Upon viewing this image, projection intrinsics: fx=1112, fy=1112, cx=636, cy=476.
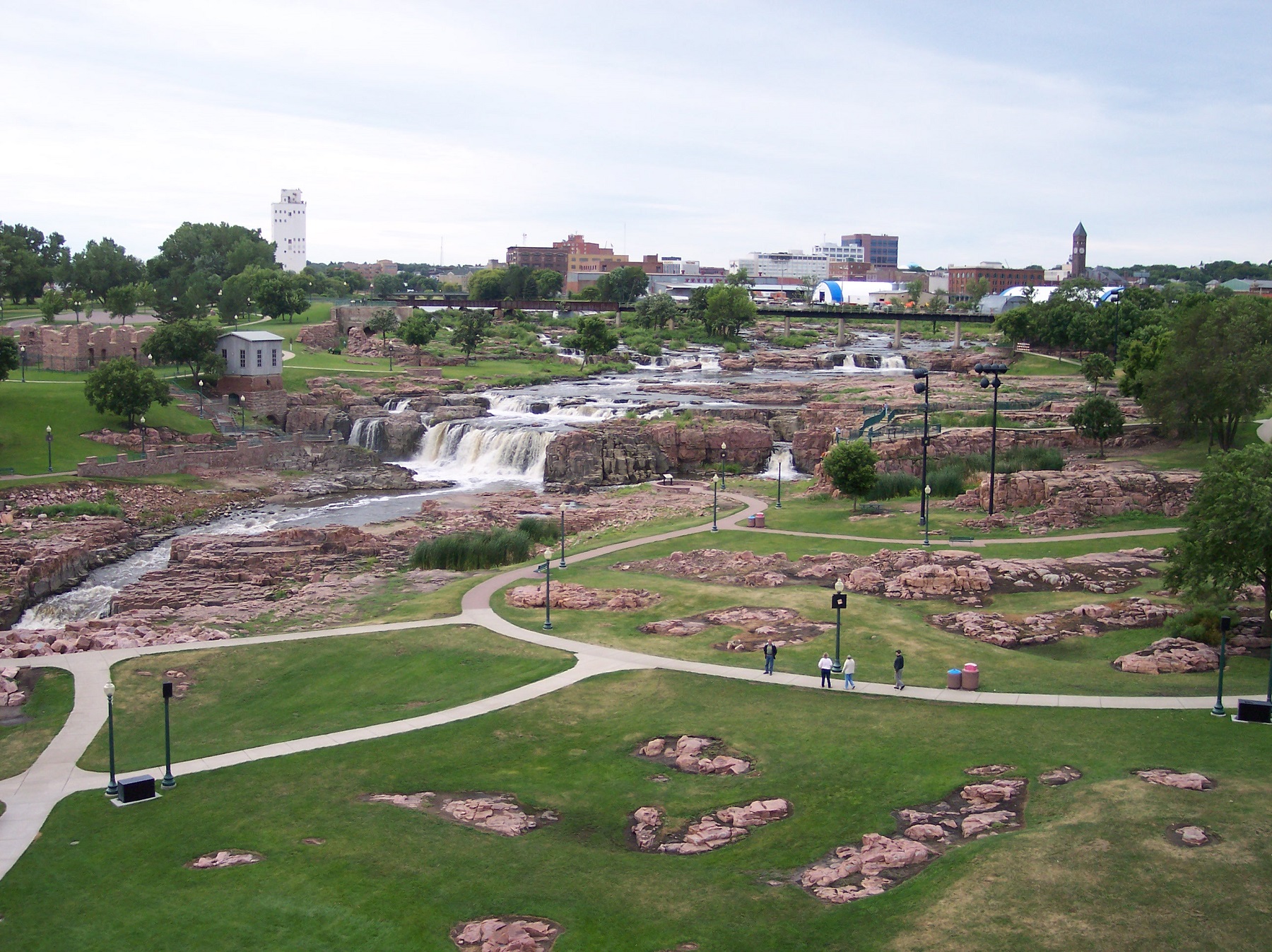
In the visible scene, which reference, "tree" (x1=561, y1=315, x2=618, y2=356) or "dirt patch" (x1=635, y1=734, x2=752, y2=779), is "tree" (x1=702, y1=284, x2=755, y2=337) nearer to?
"tree" (x1=561, y1=315, x2=618, y2=356)

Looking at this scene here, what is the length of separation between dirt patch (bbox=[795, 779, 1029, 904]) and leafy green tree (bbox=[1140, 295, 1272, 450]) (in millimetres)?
38676

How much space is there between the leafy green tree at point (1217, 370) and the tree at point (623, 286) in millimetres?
137881

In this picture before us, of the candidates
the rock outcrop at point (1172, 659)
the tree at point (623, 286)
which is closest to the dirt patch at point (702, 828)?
the rock outcrop at point (1172, 659)

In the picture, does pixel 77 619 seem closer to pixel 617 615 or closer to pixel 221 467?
pixel 617 615

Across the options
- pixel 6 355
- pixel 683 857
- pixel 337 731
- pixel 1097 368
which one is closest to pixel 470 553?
pixel 337 731

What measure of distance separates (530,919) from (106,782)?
12.3m

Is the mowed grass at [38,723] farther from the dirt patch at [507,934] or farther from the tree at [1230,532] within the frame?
the tree at [1230,532]

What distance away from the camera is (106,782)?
25.2m

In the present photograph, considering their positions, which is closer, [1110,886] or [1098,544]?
[1110,886]

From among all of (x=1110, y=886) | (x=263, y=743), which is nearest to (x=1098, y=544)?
(x=1110, y=886)

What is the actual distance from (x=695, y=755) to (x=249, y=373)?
2849 inches

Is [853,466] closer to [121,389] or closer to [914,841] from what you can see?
[914,841]

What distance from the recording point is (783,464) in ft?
250

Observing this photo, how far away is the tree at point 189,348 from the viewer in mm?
84375
